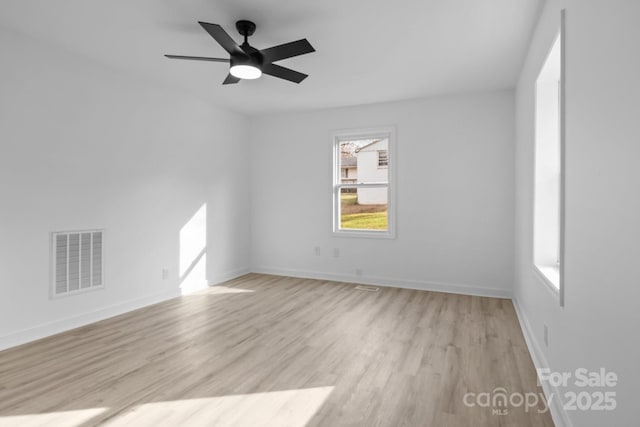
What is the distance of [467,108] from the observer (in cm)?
459

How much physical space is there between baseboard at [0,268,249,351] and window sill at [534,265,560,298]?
3.90 metres

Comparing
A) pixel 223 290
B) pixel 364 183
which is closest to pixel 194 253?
pixel 223 290

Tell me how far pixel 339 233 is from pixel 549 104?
322cm

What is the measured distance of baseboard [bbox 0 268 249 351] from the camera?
9.73ft

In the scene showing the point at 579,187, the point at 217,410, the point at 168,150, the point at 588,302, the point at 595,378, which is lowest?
the point at 217,410

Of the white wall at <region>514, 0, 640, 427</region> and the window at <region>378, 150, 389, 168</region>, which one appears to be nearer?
the white wall at <region>514, 0, 640, 427</region>

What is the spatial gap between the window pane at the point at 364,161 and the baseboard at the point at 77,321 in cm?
288

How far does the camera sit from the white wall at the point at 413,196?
4.49 meters

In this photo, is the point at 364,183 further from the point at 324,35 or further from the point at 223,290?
the point at 324,35

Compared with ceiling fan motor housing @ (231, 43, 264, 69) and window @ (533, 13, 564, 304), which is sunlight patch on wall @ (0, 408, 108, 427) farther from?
window @ (533, 13, 564, 304)

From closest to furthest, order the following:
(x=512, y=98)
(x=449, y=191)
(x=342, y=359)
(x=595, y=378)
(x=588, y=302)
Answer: (x=595, y=378) → (x=588, y=302) → (x=342, y=359) → (x=512, y=98) → (x=449, y=191)

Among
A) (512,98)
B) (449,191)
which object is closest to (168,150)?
(449,191)

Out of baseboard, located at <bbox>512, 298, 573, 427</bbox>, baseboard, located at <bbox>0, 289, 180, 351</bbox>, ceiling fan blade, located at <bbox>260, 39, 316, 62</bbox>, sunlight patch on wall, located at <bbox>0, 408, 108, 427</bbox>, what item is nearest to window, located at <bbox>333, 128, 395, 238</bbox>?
baseboard, located at <bbox>512, 298, 573, 427</bbox>

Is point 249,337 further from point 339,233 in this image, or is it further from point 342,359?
point 339,233
